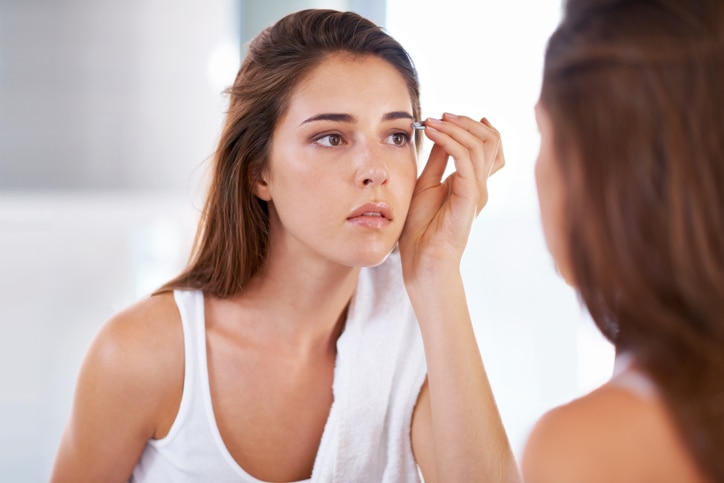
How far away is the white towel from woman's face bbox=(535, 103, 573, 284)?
50 centimetres

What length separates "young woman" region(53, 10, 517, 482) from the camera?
102 cm

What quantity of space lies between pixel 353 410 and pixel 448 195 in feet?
1.19

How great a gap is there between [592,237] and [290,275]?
0.63m

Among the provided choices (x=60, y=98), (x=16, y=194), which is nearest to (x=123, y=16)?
(x=60, y=98)

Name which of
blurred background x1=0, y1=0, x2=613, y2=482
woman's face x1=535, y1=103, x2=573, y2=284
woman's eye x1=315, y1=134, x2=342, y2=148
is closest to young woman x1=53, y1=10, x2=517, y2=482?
woman's eye x1=315, y1=134, x2=342, y2=148

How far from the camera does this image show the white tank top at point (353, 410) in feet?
3.60

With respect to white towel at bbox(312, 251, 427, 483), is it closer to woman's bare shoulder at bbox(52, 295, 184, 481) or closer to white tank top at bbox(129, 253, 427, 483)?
white tank top at bbox(129, 253, 427, 483)

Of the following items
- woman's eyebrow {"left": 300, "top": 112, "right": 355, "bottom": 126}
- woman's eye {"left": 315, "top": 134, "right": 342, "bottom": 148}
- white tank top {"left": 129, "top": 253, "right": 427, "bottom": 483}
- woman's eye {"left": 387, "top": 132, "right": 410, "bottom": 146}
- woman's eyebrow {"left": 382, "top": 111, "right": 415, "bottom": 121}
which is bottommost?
white tank top {"left": 129, "top": 253, "right": 427, "bottom": 483}

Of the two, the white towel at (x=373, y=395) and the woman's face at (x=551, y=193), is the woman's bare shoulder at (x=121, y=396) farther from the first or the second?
the woman's face at (x=551, y=193)

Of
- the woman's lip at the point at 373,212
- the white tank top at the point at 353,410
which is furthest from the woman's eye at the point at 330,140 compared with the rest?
the white tank top at the point at 353,410

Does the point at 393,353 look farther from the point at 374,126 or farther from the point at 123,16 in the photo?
the point at 123,16

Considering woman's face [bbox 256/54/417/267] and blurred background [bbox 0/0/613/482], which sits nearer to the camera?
woman's face [bbox 256/54/417/267]

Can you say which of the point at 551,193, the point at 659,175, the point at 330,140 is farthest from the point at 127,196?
the point at 659,175

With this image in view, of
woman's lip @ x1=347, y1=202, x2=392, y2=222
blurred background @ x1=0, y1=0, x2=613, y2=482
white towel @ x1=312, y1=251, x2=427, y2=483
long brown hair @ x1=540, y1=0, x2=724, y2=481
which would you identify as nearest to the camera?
long brown hair @ x1=540, y1=0, x2=724, y2=481
